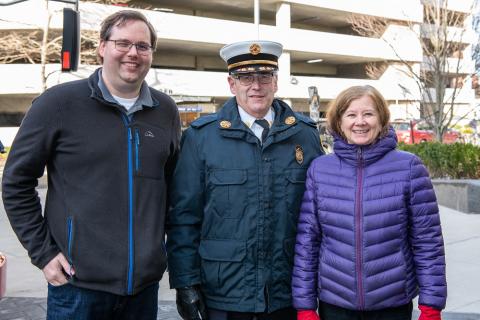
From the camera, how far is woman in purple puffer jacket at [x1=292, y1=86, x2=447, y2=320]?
2.76m

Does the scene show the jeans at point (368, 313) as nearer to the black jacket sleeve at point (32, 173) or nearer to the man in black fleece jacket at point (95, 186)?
the man in black fleece jacket at point (95, 186)

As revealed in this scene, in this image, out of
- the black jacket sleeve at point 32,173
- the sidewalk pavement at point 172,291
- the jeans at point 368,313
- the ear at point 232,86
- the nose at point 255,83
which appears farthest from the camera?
the sidewalk pavement at point 172,291

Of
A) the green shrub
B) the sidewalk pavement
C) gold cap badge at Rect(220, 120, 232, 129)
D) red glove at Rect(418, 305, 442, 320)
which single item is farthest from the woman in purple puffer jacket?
the green shrub

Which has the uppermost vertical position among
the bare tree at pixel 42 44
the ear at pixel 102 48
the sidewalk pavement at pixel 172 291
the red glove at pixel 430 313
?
the bare tree at pixel 42 44

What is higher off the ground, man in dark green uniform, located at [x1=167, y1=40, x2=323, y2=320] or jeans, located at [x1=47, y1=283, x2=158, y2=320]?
man in dark green uniform, located at [x1=167, y1=40, x2=323, y2=320]

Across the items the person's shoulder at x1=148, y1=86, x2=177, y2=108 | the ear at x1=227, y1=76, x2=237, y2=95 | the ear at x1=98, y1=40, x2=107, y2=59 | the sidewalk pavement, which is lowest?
the sidewalk pavement

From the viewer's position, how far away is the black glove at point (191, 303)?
2859 millimetres

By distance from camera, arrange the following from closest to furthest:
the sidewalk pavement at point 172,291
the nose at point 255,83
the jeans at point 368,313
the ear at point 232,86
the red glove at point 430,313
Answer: the red glove at point 430,313
the jeans at point 368,313
the nose at point 255,83
the ear at point 232,86
the sidewalk pavement at point 172,291

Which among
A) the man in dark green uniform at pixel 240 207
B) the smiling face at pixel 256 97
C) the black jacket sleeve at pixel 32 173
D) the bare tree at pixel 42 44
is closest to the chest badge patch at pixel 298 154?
the man in dark green uniform at pixel 240 207

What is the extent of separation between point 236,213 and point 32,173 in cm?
101

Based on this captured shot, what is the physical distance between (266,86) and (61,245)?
1.29m

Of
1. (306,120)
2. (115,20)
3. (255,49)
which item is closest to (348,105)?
(306,120)

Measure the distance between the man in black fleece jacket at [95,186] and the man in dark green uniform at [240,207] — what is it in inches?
7.4

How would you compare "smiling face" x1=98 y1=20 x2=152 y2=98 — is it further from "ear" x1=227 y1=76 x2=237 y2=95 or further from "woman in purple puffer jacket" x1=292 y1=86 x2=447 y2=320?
"woman in purple puffer jacket" x1=292 y1=86 x2=447 y2=320
